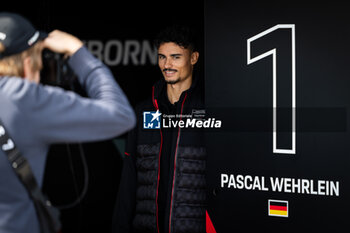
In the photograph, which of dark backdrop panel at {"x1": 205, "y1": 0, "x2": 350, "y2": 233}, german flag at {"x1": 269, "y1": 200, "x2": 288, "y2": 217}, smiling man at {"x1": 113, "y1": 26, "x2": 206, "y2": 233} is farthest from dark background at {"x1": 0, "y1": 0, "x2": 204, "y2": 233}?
german flag at {"x1": 269, "y1": 200, "x2": 288, "y2": 217}

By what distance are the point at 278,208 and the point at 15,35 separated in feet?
5.66

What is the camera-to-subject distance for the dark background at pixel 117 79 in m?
3.83

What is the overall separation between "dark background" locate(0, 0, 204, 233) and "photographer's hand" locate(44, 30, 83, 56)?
234 centimetres

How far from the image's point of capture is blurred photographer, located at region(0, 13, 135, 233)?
51.1 inches

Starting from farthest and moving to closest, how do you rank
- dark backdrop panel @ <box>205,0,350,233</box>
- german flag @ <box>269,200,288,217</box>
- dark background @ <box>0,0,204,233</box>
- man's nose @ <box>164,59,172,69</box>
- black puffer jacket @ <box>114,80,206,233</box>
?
dark background @ <box>0,0,204,233</box>
man's nose @ <box>164,59,172,69</box>
black puffer jacket @ <box>114,80,206,233</box>
german flag @ <box>269,200,288,217</box>
dark backdrop panel @ <box>205,0,350,233</box>

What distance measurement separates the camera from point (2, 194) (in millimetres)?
1340

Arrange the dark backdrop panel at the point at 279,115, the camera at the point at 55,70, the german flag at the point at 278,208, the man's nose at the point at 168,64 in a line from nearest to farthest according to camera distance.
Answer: the camera at the point at 55,70 → the dark backdrop panel at the point at 279,115 → the german flag at the point at 278,208 → the man's nose at the point at 168,64

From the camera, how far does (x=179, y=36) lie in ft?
10.1

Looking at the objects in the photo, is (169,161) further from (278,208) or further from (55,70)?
(55,70)

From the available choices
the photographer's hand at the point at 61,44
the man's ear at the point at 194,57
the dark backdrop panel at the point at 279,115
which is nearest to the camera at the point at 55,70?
the photographer's hand at the point at 61,44

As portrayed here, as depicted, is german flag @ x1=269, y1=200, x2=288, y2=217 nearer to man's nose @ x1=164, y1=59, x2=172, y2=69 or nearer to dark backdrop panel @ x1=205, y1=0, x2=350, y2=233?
dark backdrop panel @ x1=205, y1=0, x2=350, y2=233

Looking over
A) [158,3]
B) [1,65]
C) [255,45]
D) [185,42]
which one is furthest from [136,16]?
[1,65]

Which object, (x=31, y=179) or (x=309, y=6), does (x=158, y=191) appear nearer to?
(x=309, y=6)

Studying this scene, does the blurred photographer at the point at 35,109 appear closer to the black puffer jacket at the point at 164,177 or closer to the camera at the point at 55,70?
the camera at the point at 55,70
